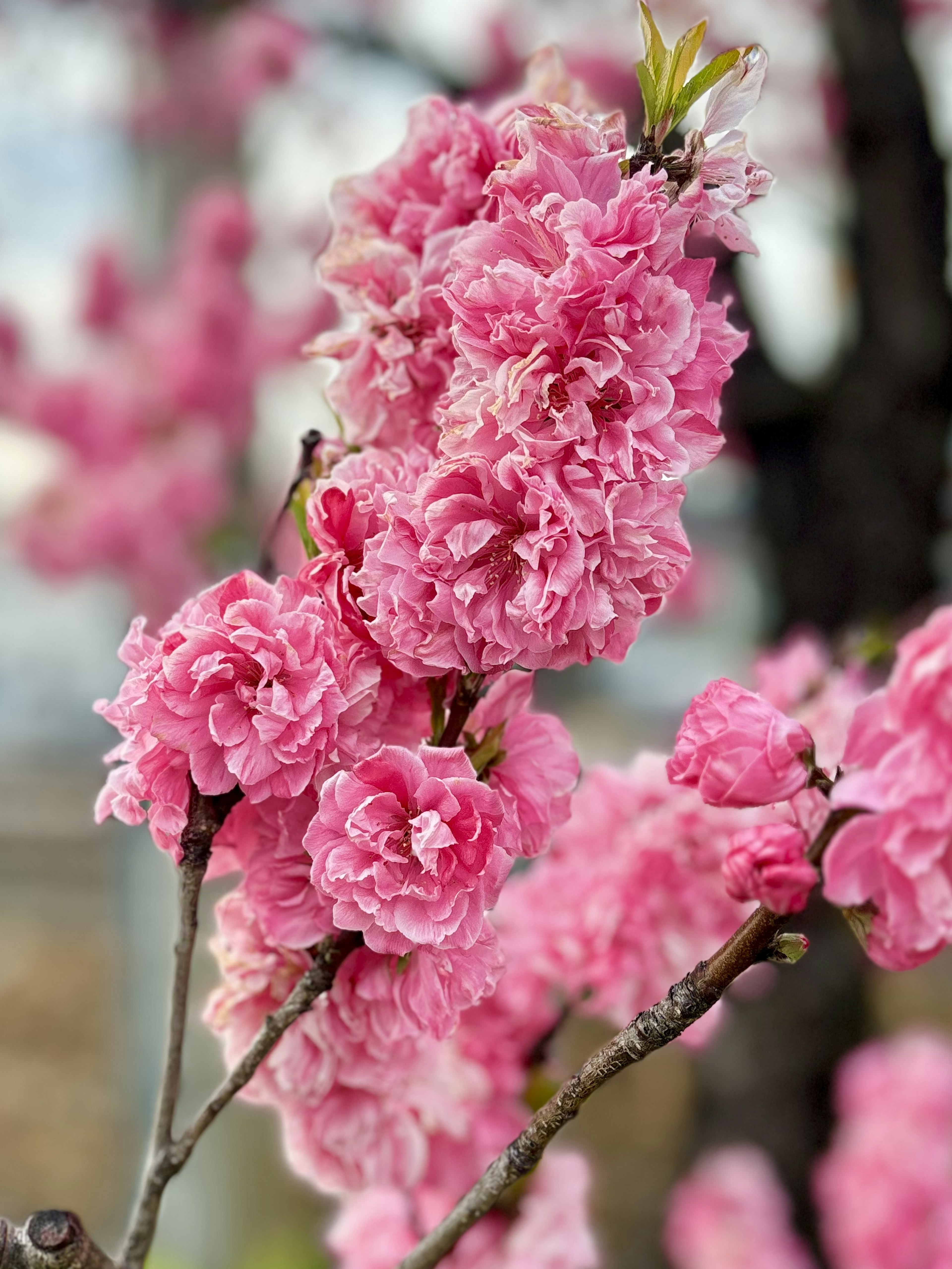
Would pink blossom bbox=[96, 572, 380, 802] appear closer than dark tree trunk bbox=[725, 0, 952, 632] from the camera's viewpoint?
Yes

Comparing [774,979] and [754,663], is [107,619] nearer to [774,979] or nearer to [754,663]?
[774,979]

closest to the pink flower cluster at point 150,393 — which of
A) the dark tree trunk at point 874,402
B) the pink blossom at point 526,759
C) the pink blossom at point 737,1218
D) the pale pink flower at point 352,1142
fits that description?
the dark tree trunk at point 874,402

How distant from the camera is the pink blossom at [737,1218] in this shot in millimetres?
1771

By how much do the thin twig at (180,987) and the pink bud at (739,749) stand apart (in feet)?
0.55

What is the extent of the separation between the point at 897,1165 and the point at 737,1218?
45cm

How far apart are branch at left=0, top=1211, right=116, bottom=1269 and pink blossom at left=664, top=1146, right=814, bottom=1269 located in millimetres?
1596

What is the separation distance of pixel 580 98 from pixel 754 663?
523 mm

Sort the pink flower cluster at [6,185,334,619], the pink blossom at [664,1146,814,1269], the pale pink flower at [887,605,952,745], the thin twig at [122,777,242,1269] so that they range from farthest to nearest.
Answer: the pink flower cluster at [6,185,334,619] < the pink blossom at [664,1146,814,1269] < the thin twig at [122,777,242,1269] < the pale pink flower at [887,605,952,745]

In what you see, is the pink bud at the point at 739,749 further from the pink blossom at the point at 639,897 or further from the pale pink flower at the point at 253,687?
the pink blossom at the point at 639,897

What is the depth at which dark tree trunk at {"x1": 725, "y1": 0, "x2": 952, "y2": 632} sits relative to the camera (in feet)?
5.13

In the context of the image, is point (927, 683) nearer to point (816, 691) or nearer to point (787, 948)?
point (787, 948)

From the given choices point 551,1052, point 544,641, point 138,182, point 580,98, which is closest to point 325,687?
point 544,641

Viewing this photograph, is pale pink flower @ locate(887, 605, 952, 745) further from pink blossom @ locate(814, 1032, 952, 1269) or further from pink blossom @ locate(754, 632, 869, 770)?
pink blossom @ locate(814, 1032, 952, 1269)

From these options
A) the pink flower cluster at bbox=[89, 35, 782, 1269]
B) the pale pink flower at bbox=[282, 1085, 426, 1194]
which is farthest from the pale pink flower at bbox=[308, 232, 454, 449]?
the pale pink flower at bbox=[282, 1085, 426, 1194]
